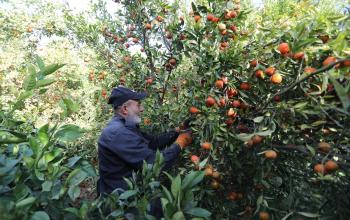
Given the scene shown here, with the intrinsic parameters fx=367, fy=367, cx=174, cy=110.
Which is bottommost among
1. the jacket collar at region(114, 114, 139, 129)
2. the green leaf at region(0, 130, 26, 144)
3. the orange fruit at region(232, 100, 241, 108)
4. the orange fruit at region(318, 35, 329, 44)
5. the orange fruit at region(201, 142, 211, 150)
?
the orange fruit at region(201, 142, 211, 150)

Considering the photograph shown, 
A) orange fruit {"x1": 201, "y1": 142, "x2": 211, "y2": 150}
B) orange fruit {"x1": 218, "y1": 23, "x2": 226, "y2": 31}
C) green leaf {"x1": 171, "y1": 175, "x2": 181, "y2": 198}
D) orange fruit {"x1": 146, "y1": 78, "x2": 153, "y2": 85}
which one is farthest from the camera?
orange fruit {"x1": 146, "y1": 78, "x2": 153, "y2": 85}

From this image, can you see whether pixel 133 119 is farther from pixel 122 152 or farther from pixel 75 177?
pixel 75 177

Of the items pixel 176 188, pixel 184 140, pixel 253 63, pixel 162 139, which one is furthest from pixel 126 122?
pixel 176 188

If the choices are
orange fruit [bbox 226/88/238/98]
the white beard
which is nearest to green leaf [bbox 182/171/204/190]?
orange fruit [bbox 226/88/238/98]

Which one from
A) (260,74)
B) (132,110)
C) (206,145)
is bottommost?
(206,145)

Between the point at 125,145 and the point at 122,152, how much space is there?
0.18 ft

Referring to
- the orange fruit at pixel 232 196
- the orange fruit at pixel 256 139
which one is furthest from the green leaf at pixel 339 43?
the orange fruit at pixel 232 196

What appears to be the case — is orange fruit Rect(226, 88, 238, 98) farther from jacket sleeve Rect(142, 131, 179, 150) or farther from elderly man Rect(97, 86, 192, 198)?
jacket sleeve Rect(142, 131, 179, 150)

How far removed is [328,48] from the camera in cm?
183

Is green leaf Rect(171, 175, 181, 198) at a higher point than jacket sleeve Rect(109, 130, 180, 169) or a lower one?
higher

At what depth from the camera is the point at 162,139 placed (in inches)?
121

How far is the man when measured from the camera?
2.68 m

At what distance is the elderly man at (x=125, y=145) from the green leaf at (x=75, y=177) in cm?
112

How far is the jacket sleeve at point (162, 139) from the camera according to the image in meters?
3.03
